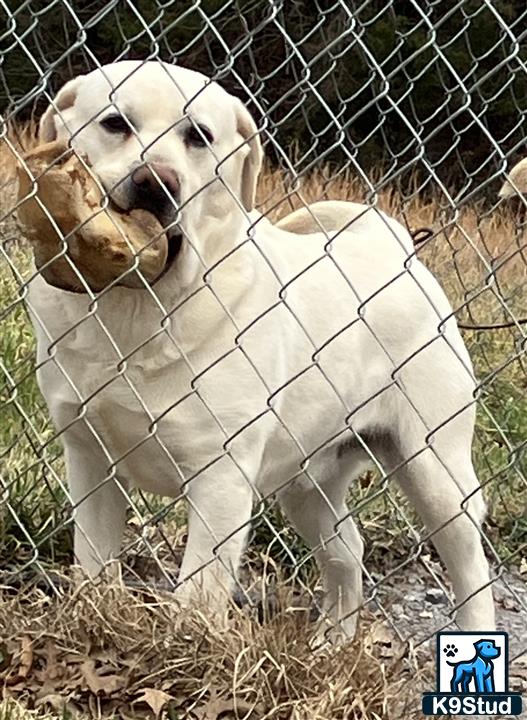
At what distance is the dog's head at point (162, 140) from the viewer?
8.32ft

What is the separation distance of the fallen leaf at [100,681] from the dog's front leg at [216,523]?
269 mm

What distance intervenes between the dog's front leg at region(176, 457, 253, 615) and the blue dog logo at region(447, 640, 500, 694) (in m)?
0.48

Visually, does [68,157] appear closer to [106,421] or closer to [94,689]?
[106,421]

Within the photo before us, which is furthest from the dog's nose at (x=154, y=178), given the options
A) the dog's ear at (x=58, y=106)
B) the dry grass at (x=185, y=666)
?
the dry grass at (x=185, y=666)

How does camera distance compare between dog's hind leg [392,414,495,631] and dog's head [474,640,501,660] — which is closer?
dog's head [474,640,501,660]

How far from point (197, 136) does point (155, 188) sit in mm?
227

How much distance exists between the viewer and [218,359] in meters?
2.67

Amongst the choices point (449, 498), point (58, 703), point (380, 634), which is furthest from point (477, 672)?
point (58, 703)

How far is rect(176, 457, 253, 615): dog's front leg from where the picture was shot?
8.75ft

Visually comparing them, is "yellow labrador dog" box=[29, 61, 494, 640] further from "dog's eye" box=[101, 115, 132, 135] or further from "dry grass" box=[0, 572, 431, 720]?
"dry grass" box=[0, 572, 431, 720]

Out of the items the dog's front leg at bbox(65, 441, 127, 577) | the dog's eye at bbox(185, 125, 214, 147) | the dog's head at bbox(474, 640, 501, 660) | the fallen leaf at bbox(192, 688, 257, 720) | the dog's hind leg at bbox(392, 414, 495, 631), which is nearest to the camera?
the fallen leaf at bbox(192, 688, 257, 720)

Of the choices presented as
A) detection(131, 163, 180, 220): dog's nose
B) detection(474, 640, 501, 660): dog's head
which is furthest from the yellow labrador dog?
detection(474, 640, 501, 660): dog's head

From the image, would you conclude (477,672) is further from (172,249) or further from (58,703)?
(172,249)

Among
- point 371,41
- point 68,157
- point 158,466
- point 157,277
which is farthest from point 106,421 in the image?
point 371,41
